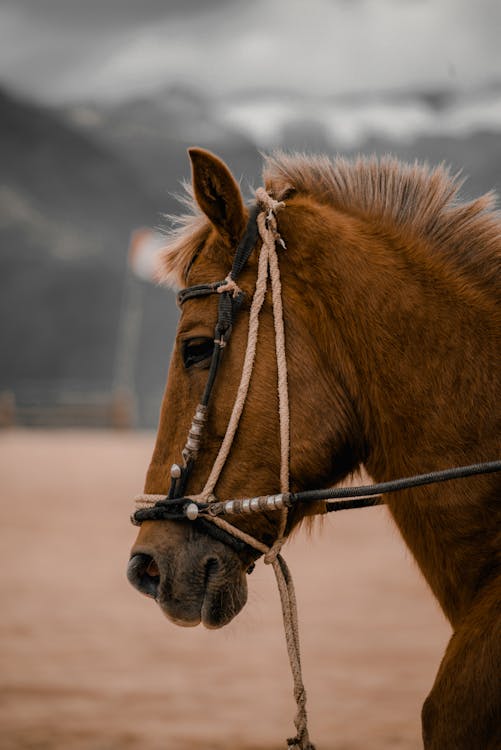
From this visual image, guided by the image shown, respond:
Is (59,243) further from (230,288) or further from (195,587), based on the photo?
(195,587)

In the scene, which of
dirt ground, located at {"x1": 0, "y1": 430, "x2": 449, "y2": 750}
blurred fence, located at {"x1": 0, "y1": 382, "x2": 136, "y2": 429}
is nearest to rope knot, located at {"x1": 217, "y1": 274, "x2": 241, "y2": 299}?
dirt ground, located at {"x1": 0, "y1": 430, "x2": 449, "y2": 750}

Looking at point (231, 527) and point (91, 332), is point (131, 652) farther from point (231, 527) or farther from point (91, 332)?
point (91, 332)

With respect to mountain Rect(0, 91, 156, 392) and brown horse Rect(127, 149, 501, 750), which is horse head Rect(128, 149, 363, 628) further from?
mountain Rect(0, 91, 156, 392)

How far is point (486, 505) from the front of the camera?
6.59ft

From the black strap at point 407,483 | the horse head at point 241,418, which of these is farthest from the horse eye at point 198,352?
the black strap at point 407,483

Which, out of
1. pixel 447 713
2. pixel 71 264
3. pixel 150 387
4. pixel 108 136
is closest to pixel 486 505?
pixel 447 713

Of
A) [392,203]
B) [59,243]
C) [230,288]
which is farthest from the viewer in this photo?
[59,243]

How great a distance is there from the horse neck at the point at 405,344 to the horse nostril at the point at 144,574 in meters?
0.68

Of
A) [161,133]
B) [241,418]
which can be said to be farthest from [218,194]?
[161,133]

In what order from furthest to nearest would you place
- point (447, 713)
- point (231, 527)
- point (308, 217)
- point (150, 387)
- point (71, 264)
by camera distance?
point (71, 264)
point (150, 387)
point (308, 217)
point (231, 527)
point (447, 713)

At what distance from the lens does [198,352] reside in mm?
2262

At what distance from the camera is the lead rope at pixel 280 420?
2.14m

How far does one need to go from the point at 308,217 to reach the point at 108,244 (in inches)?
1945

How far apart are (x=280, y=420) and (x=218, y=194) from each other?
2.19 ft
